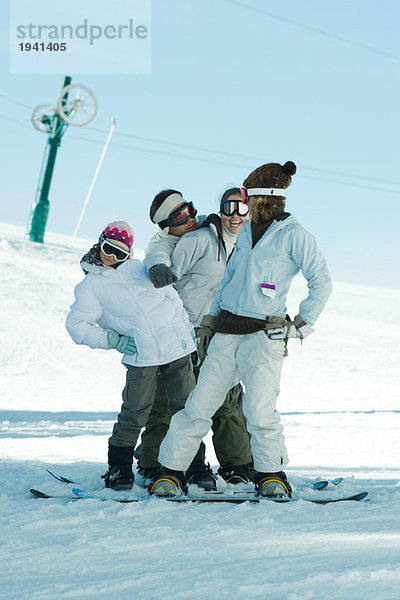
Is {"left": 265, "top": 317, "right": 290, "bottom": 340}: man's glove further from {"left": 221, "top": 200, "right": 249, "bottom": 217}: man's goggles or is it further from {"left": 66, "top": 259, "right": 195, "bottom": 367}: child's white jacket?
{"left": 221, "top": 200, "right": 249, "bottom": 217}: man's goggles

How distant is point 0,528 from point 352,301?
21.6 metres

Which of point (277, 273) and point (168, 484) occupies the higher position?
point (277, 273)

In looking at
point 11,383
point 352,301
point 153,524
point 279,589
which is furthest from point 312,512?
point 352,301

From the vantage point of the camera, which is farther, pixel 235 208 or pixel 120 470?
pixel 235 208

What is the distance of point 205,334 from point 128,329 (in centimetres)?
47

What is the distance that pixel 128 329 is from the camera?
4.05 m

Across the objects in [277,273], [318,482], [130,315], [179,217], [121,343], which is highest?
[179,217]

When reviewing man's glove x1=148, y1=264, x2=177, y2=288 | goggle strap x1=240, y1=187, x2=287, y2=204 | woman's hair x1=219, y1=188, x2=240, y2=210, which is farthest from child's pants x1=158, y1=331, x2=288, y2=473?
woman's hair x1=219, y1=188, x2=240, y2=210

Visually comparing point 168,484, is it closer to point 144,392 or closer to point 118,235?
point 144,392

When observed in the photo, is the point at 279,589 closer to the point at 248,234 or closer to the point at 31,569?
the point at 31,569

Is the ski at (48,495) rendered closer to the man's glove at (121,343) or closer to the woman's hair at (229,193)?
the man's glove at (121,343)

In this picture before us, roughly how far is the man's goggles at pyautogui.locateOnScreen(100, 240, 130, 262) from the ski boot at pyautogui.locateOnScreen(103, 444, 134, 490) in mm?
1077

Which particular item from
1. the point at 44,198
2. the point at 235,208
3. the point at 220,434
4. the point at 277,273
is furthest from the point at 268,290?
the point at 44,198

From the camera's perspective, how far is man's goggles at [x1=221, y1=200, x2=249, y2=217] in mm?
4191
